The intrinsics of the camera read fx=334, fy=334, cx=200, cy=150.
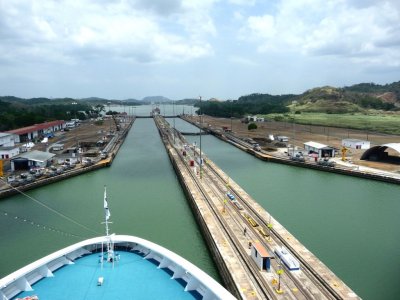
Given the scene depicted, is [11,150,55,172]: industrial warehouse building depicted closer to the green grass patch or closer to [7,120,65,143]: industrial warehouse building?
[7,120,65,143]: industrial warehouse building

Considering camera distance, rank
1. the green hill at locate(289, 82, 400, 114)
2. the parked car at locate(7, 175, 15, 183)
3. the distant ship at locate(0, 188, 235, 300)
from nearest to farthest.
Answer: the distant ship at locate(0, 188, 235, 300) < the parked car at locate(7, 175, 15, 183) < the green hill at locate(289, 82, 400, 114)

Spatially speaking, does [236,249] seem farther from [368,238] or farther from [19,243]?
[19,243]

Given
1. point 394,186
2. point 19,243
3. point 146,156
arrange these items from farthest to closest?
point 146,156, point 394,186, point 19,243

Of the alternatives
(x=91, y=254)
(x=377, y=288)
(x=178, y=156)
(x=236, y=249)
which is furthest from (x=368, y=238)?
(x=178, y=156)

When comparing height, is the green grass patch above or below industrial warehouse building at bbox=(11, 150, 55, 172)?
above

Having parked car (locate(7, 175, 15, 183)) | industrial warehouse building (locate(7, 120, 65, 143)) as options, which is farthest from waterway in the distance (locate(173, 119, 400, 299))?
industrial warehouse building (locate(7, 120, 65, 143))
